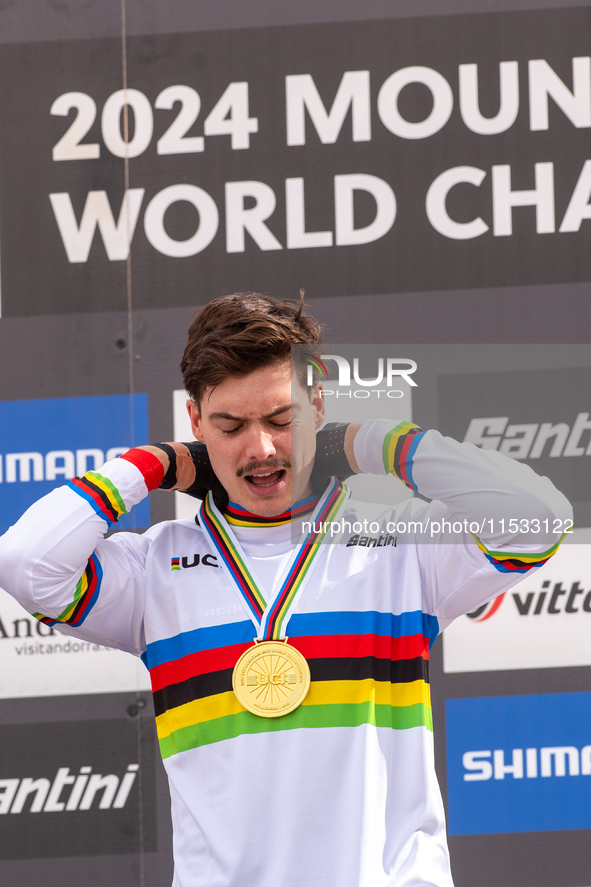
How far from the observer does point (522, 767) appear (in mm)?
2115

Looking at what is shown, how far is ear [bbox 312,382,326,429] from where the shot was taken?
1240mm

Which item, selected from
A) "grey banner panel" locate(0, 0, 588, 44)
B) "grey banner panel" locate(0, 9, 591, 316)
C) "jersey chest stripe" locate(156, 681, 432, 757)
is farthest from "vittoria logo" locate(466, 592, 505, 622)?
"grey banner panel" locate(0, 0, 588, 44)

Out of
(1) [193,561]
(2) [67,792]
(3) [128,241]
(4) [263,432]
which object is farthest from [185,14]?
(2) [67,792]

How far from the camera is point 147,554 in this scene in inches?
53.9

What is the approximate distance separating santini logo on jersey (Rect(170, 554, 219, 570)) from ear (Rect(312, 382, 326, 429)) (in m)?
0.28

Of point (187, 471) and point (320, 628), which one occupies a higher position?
point (187, 471)

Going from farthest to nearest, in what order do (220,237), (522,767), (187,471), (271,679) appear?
(220,237)
(522,767)
(187,471)
(271,679)

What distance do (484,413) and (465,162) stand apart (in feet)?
3.89

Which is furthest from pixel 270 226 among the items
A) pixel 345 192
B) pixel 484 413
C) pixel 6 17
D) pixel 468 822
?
pixel 468 822

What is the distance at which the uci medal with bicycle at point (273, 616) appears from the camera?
1.19m

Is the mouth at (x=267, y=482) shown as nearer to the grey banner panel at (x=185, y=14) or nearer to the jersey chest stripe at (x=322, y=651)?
the jersey chest stripe at (x=322, y=651)

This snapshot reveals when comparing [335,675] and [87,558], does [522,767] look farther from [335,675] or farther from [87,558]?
[87,558]

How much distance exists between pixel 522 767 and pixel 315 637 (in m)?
1.19

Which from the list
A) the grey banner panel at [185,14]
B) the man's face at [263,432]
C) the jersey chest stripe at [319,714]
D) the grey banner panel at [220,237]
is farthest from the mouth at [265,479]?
the grey banner panel at [185,14]
